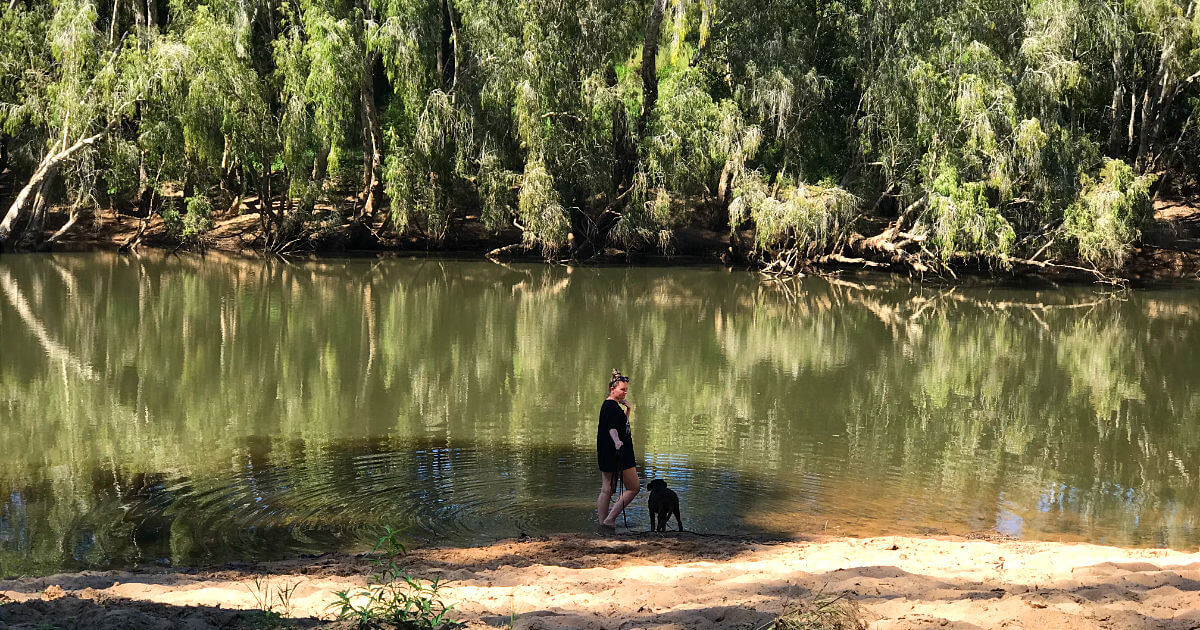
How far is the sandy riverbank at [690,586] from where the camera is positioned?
508cm

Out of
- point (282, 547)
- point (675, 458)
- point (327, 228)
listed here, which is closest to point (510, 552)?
point (282, 547)

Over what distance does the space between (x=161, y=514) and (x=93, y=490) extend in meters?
1.10

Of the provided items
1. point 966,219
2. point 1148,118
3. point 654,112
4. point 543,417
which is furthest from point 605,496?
point 1148,118

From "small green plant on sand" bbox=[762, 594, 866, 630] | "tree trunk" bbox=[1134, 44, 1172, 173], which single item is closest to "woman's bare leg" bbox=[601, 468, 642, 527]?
"small green plant on sand" bbox=[762, 594, 866, 630]

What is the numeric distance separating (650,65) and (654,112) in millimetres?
2269

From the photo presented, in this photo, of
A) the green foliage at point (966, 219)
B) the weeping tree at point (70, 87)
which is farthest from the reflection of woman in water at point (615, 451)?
the weeping tree at point (70, 87)

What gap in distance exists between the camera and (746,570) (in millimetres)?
6617

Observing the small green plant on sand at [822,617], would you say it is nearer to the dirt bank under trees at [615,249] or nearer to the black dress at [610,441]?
Answer: the black dress at [610,441]

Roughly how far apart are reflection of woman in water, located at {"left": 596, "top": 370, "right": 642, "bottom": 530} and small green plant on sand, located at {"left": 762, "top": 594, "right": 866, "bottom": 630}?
10.4 ft

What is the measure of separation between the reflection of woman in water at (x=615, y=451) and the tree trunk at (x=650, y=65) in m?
24.4

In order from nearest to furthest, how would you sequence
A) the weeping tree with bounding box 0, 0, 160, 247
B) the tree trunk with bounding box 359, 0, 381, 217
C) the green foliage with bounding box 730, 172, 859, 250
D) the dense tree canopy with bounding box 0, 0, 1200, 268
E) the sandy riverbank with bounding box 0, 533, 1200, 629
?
1. the sandy riverbank with bounding box 0, 533, 1200, 629
2. the dense tree canopy with bounding box 0, 0, 1200, 268
3. the green foliage with bounding box 730, 172, 859, 250
4. the weeping tree with bounding box 0, 0, 160, 247
5. the tree trunk with bounding box 359, 0, 381, 217

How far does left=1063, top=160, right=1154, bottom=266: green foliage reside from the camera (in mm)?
27875

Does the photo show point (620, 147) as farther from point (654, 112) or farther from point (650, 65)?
point (650, 65)

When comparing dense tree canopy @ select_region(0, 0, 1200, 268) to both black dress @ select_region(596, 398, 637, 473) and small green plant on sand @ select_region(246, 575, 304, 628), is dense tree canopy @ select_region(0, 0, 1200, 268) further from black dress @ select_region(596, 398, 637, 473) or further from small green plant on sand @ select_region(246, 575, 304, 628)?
small green plant on sand @ select_region(246, 575, 304, 628)
